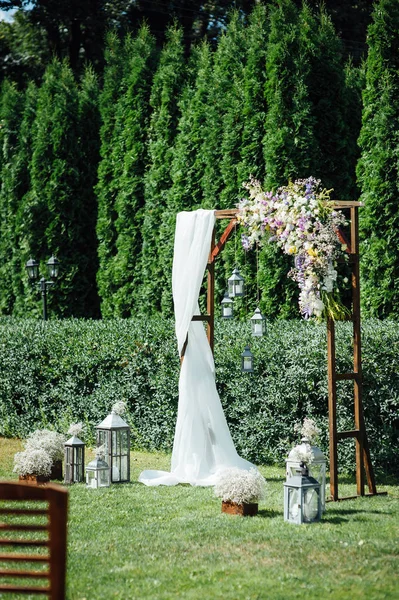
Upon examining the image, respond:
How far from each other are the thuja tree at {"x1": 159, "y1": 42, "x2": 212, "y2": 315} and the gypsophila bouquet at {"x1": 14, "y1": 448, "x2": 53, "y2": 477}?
14.9ft

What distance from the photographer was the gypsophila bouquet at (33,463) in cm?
817

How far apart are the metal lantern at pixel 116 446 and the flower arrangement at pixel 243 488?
187cm

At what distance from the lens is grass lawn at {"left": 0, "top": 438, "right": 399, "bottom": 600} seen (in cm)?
485

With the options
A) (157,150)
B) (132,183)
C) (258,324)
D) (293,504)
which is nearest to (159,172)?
(157,150)

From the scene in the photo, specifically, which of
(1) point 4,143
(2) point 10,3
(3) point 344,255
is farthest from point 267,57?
(2) point 10,3

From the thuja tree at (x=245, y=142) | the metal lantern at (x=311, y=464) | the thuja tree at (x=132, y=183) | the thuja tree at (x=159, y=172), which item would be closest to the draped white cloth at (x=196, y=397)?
the metal lantern at (x=311, y=464)

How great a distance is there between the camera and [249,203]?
8102mm

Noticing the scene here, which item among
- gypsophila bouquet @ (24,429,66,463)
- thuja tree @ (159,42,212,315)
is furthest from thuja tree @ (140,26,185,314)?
gypsophila bouquet @ (24,429,66,463)

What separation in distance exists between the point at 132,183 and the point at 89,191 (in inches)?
60.8

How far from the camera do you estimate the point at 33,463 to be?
26.8 ft

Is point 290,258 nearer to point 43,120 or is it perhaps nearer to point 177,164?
point 177,164

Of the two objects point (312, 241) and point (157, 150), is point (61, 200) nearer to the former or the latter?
point (157, 150)

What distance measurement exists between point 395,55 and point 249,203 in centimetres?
355

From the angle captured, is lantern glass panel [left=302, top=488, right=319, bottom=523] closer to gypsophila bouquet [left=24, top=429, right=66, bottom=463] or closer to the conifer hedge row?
gypsophila bouquet [left=24, top=429, right=66, bottom=463]
